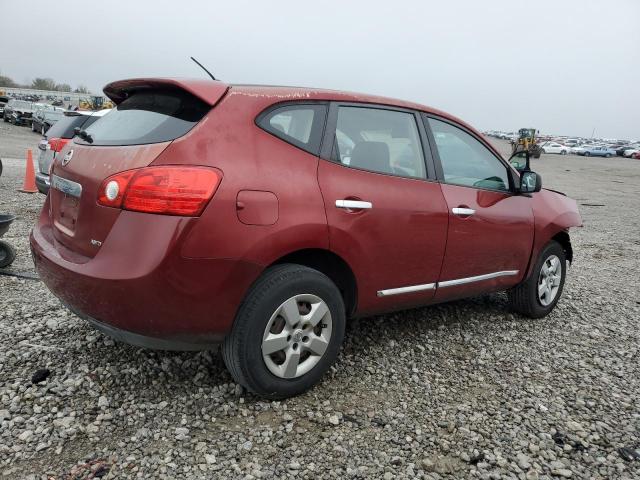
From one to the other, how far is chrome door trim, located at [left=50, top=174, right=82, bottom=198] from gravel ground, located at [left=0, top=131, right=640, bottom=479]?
1.06m

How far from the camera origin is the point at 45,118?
28344 millimetres

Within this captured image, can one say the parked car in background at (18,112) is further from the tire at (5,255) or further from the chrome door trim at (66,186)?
the chrome door trim at (66,186)

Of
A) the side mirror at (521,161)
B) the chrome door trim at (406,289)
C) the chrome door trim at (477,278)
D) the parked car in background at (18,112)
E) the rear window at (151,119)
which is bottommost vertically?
the chrome door trim at (477,278)

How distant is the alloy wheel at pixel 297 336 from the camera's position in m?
2.77

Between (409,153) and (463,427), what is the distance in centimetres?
173

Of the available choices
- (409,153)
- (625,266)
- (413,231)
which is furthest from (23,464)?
(625,266)

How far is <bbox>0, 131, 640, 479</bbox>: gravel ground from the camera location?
2.47 metres

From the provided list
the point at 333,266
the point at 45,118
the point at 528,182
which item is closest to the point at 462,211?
the point at 528,182

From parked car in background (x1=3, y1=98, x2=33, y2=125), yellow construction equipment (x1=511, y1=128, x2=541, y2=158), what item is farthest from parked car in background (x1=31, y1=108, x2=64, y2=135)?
yellow construction equipment (x1=511, y1=128, x2=541, y2=158)

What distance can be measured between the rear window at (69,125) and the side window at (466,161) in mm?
6869

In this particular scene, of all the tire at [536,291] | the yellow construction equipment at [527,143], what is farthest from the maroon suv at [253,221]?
the yellow construction equipment at [527,143]

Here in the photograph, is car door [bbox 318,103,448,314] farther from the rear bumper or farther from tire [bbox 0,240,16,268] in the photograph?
tire [bbox 0,240,16,268]

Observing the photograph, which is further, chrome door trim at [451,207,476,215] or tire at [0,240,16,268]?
tire at [0,240,16,268]

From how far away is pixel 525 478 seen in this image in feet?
8.13
